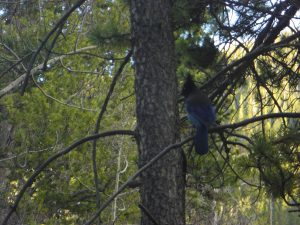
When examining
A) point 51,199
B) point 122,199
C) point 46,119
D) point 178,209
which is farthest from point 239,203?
point 178,209

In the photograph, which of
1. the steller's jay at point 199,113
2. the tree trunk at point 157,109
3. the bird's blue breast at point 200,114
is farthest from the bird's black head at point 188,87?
the tree trunk at point 157,109

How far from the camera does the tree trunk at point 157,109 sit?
371 cm

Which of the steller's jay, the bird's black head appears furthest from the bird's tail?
the bird's black head

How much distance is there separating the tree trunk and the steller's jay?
16 centimetres

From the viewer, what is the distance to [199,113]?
430cm

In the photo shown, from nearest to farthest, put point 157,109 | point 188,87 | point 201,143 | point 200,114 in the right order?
point 157,109
point 201,143
point 200,114
point 188,87

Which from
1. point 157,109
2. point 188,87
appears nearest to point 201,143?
point 157,109

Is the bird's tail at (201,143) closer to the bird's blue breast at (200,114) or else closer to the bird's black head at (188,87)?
the bird's blue breast at (200,114)

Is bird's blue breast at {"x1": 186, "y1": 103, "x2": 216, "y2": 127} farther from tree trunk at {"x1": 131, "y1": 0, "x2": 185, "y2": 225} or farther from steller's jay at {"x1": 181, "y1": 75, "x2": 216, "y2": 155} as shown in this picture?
tree trunk at {"x1": 131, "y1": 0, "x2": 185, "y2": 225}

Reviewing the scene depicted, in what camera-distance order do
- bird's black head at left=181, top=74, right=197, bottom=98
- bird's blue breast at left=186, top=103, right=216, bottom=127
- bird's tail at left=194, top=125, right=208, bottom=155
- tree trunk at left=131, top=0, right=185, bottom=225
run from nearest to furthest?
1. tree trunk at left=131, top=0, right=185, bottom=225
2. bird's tail at left=194, top=125, right=208, bottom=155
3. bird's blue breast at left=186, top=103, right=216, bottom=127
4. bird's black head at left=181, top=74, right=197, bottom=98

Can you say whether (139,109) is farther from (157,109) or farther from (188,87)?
(188,87)

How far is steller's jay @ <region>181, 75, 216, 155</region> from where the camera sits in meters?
3.94

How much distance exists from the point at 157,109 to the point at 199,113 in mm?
599

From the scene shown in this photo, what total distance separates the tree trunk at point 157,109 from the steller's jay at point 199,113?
161 mm
